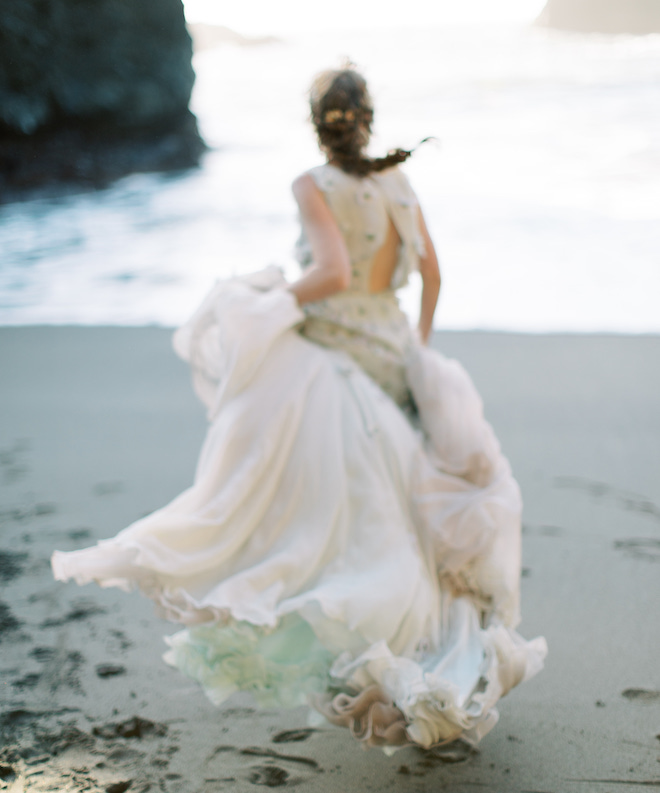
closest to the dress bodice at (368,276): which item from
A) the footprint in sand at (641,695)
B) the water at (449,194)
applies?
the footprint in sand at (641,695)

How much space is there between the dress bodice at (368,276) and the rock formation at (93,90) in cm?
1119

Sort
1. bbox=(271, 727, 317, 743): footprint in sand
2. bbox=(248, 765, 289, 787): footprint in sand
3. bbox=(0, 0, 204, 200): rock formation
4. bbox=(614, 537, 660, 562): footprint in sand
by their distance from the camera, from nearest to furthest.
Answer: bbox=(248, 765, 289, 787): footprint in sand
bbox=(271, 727, 317, 743): footprint in sand
bbox=(614, 537, 660, 562): footprint in sand
bbox=(0, 0, 204, 200): rock formation

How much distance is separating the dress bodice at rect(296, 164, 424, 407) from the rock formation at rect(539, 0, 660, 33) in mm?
10339

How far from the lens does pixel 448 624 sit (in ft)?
5.09

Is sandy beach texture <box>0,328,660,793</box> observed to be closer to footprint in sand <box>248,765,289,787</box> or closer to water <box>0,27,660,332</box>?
footprint in sand <box>248,765,289,787</box>

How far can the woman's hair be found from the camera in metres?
1.61

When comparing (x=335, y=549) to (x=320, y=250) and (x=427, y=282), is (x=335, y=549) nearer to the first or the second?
(x=320, y=250)

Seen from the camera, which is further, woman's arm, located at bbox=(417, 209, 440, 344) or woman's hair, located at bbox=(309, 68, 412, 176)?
woman's arm, located at bbox=(417, 209, 440, 344)

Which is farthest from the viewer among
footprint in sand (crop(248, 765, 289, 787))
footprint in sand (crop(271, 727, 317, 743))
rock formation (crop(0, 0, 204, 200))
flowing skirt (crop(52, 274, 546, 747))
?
rock formation (crop(0, 0, 204, 200))

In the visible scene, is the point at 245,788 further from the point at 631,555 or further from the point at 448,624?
the point at 631,555


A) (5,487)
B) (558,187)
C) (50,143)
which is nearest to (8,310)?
(5,487)

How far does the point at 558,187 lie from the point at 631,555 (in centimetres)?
896

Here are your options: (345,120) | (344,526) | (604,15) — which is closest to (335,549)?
(344,526)

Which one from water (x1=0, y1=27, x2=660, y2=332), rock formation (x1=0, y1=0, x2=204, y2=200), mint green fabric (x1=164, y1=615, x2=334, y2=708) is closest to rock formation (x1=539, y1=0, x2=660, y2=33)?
water (x1=0, y1=27, x2=660, y2=332)
